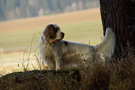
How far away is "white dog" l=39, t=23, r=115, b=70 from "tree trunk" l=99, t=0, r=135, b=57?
14 cm

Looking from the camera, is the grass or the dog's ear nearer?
the dog's ear

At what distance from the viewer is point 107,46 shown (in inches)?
259

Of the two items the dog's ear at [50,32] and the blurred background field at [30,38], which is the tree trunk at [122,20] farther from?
the dog's ear at [50,32]

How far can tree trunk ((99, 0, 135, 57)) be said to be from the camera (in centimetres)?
630

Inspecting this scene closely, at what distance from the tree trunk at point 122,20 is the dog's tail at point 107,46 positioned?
0.11 meters

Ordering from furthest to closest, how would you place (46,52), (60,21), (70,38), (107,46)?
(60,21)
(70,38)
(107,46)
(46,52)

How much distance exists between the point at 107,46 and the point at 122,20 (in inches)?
27.2

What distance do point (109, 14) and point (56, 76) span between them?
7.65 ft

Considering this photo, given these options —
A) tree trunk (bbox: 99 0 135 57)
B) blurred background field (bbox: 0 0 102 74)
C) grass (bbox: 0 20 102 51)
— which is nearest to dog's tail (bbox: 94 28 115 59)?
tree trunk (bbox: 99 0 135 57)

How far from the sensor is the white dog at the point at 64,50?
609cm

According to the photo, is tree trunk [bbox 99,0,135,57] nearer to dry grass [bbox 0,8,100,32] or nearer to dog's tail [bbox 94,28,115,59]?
dog's tail [bbox 94,28,115,59]

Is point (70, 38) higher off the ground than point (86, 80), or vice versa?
point (86, 80)

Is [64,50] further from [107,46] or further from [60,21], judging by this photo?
[60,21]

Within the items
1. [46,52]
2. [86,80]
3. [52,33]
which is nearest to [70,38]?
[46,52]
